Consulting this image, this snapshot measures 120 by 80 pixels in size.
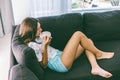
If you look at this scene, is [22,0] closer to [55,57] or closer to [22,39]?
[22,39]

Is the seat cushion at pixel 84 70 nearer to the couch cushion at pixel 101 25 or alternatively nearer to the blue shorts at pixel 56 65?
the blue shorts at pixel 56 65

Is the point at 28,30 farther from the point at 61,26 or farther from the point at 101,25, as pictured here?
the point at 101,25

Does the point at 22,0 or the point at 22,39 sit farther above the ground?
the point at 22,0

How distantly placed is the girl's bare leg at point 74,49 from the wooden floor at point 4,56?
0.81m

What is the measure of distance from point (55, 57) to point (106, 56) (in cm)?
56

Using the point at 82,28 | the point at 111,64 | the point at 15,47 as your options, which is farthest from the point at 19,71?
the point at 82,28

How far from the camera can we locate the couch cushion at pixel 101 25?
2.72 m

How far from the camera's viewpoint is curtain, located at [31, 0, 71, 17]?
116 inches

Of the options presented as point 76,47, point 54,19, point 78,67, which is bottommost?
point 78,67

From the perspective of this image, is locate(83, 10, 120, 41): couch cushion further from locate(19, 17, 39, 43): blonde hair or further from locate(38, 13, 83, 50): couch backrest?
locate(19, 17, 39, 43): blonde hair

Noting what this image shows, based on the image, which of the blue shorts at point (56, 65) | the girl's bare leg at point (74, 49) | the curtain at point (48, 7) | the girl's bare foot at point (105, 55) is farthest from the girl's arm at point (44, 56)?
the curtain at point (48, 7)

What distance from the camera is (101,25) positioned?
2.72 meters

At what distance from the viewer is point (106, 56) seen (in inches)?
94.9

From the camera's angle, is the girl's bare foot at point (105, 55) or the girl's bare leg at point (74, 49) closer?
the girl's bare leg at point (74, 49)
